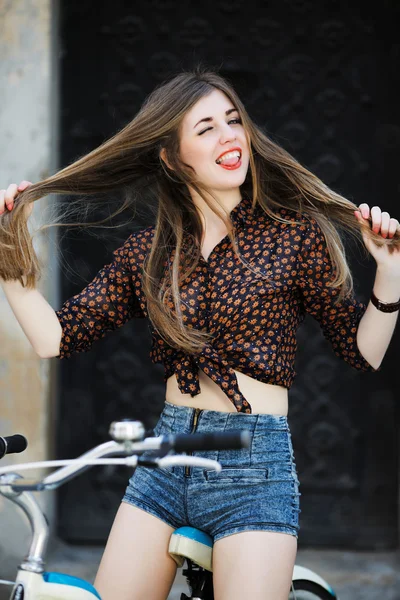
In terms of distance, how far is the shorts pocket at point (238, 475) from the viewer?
2705 mm

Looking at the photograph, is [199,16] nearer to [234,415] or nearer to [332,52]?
[332,52]

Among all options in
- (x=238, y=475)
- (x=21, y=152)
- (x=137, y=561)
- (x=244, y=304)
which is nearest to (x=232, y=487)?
(x=238, y=475)

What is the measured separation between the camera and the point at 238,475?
2713 mm

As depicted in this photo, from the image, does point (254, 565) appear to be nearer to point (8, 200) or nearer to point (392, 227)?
point (392, 227)

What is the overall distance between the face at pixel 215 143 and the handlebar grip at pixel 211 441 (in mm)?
1191

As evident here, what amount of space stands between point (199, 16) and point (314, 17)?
2.04 feet

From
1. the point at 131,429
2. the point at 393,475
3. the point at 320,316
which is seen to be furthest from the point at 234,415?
the point at 393,475

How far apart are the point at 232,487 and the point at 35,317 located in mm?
837

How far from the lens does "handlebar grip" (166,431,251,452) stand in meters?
1.96

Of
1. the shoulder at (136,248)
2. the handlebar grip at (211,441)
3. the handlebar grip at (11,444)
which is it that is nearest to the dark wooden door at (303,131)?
the shoulder at (136,248)

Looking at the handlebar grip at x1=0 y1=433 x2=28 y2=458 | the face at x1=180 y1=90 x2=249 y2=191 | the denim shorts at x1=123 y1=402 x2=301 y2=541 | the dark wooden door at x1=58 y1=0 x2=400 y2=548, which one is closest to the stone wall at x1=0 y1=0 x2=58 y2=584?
the dark wooden door at x1=58 y1=0 x2=400 y2=548

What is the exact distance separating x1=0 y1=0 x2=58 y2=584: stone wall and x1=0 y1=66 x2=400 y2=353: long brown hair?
1451mm

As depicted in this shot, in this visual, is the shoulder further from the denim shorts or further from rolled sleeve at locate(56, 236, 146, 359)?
the denim shorts

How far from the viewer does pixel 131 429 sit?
2.02 m
